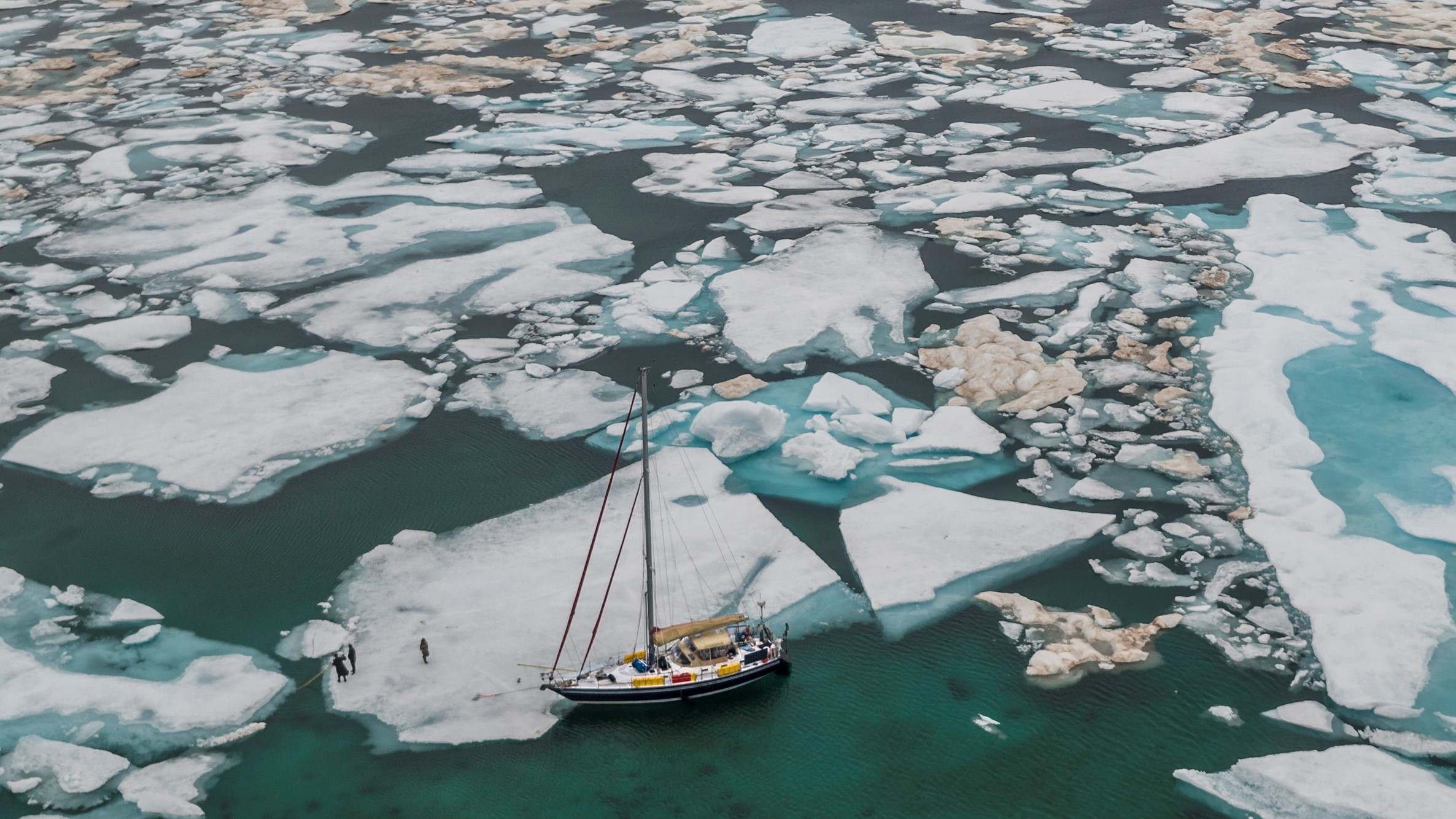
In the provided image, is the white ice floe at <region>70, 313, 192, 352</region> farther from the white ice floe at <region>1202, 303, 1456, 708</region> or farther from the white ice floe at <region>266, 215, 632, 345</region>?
the white ice floe at <region>1202, 303, 1456, 708</region>

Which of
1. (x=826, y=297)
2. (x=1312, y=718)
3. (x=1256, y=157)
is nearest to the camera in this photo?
(x=1312, y=718)

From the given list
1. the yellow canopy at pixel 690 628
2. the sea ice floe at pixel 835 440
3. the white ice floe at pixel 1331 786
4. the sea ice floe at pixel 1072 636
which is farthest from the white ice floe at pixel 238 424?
the white ice floe at pixel 1331 786

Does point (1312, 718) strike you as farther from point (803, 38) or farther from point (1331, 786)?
point (803, 38)

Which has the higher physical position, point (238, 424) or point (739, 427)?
point (739, 427)

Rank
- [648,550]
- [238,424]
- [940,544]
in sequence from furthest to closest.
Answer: [238,424]
[940,544]
[648,550]

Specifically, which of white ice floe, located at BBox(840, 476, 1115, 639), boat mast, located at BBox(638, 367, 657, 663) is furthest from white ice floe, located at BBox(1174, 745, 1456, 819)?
boat mast, located at BBox(638, 367, 657, 663)

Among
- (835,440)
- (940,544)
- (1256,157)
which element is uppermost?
(1256,157)

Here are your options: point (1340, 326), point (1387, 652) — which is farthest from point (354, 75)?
point (1387, 652)

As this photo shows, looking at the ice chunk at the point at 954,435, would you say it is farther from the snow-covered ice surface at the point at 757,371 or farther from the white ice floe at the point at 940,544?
the white ice floe at the point at 940,544

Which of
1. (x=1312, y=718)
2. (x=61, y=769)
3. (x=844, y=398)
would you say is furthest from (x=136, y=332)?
(x=1312, y=718)
